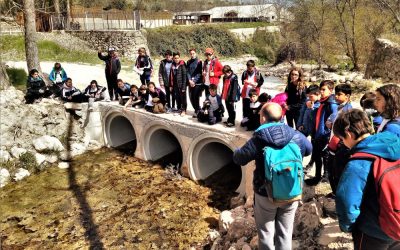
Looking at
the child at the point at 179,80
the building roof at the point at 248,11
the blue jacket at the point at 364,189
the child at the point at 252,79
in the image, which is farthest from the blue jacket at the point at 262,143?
the building roof at the point at 248,11

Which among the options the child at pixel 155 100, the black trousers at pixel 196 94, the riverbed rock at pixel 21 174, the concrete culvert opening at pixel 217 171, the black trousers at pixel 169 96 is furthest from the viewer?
the black trousers at pixel 169 96

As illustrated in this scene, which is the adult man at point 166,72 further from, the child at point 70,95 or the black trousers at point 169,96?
the child at point 70,95

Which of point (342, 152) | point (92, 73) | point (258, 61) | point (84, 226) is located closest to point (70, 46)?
point (92, 73)

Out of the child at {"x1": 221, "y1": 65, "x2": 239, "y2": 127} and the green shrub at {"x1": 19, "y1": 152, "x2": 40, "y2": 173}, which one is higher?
the child at {"x1": 221, "y1": 65, "x2": 239, "y2": 127}

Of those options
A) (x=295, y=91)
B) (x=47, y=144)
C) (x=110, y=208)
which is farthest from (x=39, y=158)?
(x=295, y=91)

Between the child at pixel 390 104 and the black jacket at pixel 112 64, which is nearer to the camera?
the child at pixel 390 104

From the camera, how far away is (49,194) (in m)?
9.61

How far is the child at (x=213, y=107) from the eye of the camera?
8984 mm

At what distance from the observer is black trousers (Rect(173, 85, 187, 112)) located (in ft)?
33.4

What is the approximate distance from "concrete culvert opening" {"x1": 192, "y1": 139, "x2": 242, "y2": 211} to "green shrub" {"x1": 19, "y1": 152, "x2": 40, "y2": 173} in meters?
5.30

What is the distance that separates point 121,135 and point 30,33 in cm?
537

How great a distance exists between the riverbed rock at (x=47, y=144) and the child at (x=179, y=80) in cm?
465

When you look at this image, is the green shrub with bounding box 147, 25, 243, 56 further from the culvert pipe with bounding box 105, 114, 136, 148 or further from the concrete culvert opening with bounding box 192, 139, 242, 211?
the concrete culvert opening with bounding box 192, 139, 242, 211

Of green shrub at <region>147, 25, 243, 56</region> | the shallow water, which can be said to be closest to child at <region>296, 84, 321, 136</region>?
the shallow water
